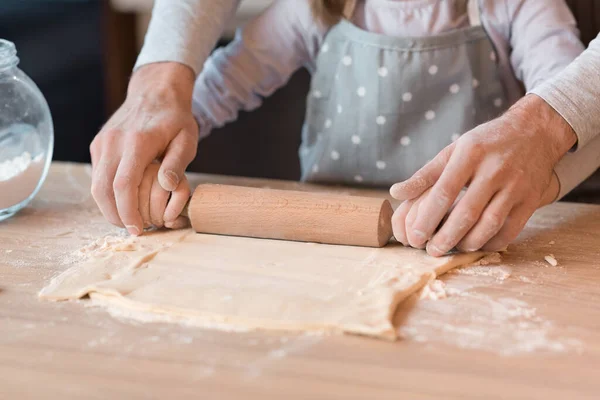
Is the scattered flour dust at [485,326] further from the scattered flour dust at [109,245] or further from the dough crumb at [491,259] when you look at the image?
the scattered flour dust at [109,245]

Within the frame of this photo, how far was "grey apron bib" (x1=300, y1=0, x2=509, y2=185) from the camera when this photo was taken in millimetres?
1185

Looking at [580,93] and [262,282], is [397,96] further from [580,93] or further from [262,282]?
[262,282]

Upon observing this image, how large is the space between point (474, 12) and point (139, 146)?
605 mm

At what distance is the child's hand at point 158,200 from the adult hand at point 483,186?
0.99 ft

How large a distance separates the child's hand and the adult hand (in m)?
0.30

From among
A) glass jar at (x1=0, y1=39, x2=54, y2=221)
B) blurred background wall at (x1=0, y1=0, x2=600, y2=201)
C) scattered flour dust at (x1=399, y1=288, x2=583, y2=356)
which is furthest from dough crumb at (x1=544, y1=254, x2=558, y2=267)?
blurred background wall at (x1=0, y1=0, x2=600, y2=201)

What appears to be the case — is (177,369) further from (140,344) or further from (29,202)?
(29,202)

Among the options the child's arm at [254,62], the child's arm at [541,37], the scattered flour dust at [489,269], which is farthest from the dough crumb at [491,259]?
the child's arm at [254,62]

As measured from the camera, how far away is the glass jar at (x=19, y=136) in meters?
1.04

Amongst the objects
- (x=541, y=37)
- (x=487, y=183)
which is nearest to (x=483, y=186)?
(x=487, y=183)

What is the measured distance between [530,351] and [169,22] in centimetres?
80

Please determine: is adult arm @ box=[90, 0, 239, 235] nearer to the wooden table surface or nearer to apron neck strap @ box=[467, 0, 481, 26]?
the wooden table surface

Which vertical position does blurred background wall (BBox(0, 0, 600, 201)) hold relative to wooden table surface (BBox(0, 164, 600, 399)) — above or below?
below

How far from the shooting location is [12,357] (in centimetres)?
68
